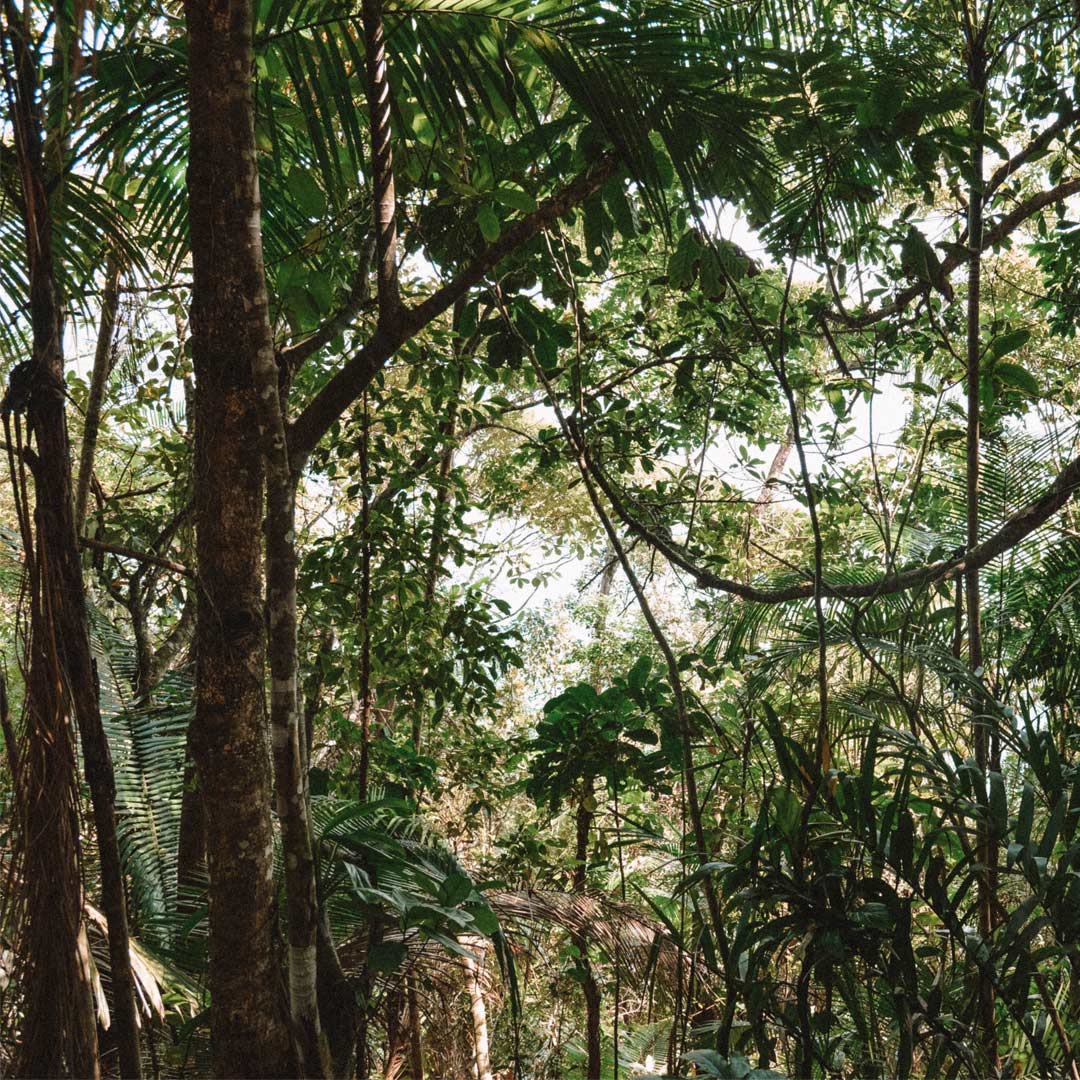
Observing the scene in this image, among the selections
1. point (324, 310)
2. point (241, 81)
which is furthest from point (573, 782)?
point (241, 81)

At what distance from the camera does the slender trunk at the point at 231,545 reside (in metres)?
1.26

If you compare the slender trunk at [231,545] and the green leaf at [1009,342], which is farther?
the green leaf at [1009,342]

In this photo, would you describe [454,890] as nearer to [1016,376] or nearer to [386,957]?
[386,957]

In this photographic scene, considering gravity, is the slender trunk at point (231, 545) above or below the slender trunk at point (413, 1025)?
above

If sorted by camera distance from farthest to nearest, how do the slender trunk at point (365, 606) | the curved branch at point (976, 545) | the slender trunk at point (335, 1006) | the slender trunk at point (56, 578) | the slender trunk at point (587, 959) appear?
the slender trunk at point (365, 606)
the slender trunk at point (587, 959)
the curved branch at point (976, 545)
the slender trunk at point (335, 1006)
the slender trunk at point (56, 578)

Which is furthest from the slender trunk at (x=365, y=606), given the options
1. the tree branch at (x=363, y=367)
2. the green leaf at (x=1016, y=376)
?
the green leaf at (x=1016, y=376)


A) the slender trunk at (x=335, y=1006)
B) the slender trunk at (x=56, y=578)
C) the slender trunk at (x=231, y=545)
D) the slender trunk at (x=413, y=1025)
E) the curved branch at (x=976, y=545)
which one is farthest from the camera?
the curved branch at (x=976, y=545)

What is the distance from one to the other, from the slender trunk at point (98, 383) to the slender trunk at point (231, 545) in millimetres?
890

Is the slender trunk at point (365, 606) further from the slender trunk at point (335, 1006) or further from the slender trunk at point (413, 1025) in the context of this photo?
the slender trunk at point (335, 1006)

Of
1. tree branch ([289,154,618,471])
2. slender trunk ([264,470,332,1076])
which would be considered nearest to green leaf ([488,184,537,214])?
tree branch ([289,154,618,471])

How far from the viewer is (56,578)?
1.20 metres

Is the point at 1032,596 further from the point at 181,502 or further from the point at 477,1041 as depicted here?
the point at 181,502

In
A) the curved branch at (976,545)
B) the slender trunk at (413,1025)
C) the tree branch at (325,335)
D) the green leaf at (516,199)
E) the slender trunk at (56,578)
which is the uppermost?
the green leaf at (516,199)

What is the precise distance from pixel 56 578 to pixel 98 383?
6.82 feet
